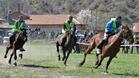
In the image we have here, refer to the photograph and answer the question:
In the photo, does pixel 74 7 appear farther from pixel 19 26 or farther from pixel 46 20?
pixel 19 26

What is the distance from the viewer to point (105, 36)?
21.9 m

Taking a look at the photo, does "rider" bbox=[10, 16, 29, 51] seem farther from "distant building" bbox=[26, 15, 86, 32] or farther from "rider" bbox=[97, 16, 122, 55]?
"distant building" bbox=[26, 15, 86, 32]

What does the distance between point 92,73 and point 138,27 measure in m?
93.2

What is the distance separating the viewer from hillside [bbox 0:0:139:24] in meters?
157

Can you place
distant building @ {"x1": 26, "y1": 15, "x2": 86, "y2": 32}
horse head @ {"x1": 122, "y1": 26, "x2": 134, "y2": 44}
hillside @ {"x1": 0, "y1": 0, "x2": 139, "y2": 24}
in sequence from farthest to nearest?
hillside @ {"x1": 0, "y1": 0, "x2": 139, "y2": 24} → distant building @ {"x1": 26, "y1": 15, "x2": 86, "y2": 32} → horse head @ {"x1": 122, "y1": 26, "x2": 134, "y2": 44}

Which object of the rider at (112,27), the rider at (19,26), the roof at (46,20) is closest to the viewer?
the rider at (112,27)

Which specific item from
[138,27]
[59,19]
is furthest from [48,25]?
[138,27]

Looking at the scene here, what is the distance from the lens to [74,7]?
582ft

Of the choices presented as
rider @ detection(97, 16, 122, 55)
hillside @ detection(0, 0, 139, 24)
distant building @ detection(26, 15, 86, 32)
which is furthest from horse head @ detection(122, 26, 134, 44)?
hillside @ detection(0, 0, 139, 24)

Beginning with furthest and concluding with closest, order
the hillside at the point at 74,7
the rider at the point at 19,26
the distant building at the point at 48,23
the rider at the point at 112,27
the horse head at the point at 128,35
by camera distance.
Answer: the hillside at the point at 74,7 → the distant building at the point at 48,23 → the rider at the point at 19,26 → the rider at the point at 112,27 → the horse head at the point at 128,35

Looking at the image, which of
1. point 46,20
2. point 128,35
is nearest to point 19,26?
point 128,35

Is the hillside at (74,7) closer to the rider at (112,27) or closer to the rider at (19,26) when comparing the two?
the rider at (19,26)

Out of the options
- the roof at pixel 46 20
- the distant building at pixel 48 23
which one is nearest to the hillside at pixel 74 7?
the roof at pixel 46 20

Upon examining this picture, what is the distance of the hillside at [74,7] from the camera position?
15712 cm
